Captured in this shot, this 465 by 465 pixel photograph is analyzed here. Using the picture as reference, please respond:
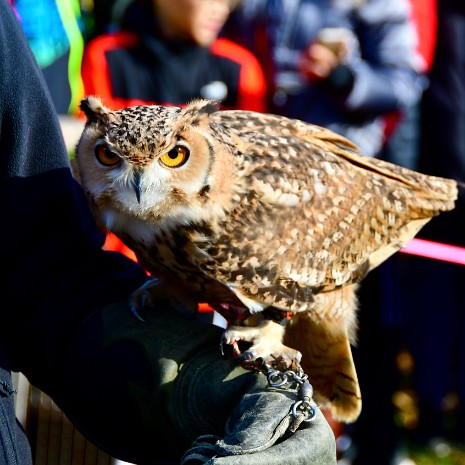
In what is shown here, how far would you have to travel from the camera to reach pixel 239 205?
2139mm

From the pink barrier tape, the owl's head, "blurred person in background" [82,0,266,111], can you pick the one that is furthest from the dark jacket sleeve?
the pink barrier tape

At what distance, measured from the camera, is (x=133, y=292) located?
1.97m

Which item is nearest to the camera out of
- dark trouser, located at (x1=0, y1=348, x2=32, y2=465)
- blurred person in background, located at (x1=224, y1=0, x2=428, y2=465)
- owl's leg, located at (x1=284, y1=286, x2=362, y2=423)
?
dark trouser, located at (x1=0, y1=348, x2=32, y2=465)

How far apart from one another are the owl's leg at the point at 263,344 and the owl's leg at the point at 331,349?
26cm

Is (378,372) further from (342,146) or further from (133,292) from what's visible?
(133,292)

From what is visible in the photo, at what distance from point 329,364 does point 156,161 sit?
3.25ft

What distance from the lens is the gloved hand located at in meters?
1.78

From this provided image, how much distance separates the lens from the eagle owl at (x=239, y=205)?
2059mm

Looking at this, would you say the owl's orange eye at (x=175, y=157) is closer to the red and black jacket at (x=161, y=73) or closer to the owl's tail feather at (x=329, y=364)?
the owl's tail feather at (x=329, y=364)

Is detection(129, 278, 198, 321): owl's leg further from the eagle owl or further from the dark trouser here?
the dark trouser

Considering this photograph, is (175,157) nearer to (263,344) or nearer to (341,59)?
(263,344)

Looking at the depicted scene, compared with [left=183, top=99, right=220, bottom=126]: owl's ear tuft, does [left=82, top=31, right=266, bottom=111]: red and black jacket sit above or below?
below

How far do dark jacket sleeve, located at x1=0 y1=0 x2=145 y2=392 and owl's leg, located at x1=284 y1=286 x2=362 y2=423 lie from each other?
84 centimetres

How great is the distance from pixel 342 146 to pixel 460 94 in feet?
6.15
